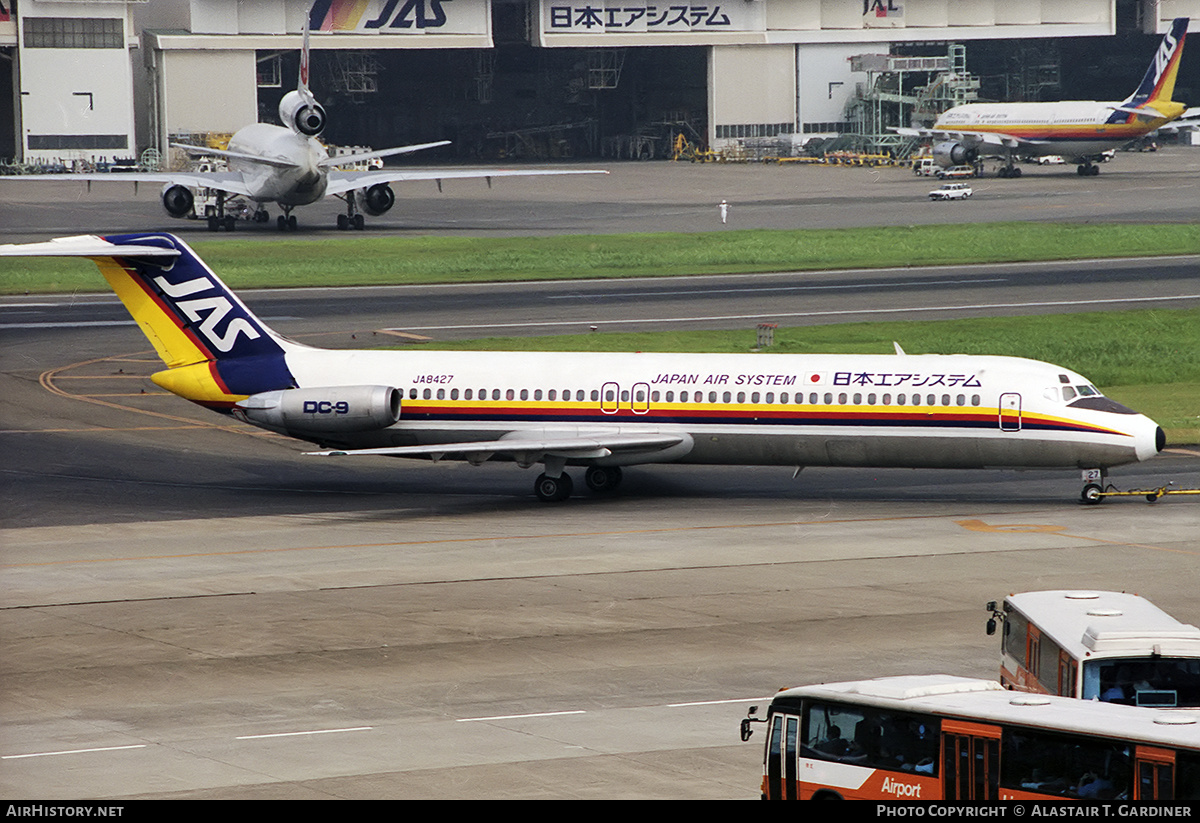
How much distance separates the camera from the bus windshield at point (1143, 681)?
18891 mm

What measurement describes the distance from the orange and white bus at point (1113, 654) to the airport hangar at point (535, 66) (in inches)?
5157

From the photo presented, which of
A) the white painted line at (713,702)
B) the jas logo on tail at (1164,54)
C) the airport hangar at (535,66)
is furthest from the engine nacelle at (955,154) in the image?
the white painted line at (713,702)

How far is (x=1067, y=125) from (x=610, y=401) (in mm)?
102508

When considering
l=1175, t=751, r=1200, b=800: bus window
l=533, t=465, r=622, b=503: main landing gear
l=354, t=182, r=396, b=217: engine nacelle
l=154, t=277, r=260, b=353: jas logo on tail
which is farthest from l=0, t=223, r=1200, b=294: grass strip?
l=1175, t=751, r=1200, b=800: bus window

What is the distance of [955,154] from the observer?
135500mm

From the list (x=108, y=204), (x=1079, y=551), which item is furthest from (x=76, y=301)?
(x=1079, y=551)

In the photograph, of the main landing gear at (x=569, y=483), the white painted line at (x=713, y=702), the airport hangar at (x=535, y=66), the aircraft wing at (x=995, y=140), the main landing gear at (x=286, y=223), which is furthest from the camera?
the airport hangar at (x=535, y=66)

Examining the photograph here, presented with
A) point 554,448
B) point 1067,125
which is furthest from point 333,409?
point 1067,125

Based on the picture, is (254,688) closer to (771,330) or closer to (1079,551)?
(1079,551)

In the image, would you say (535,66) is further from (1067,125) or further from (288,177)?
(288,177)

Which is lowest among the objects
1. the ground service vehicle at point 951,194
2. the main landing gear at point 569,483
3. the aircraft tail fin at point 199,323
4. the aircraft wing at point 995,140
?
the main landing gear at point 569,483

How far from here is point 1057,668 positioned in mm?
20000

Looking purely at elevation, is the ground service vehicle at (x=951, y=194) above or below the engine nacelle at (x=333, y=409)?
above

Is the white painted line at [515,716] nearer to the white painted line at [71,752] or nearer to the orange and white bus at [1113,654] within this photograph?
the white painted line at [71,752]
